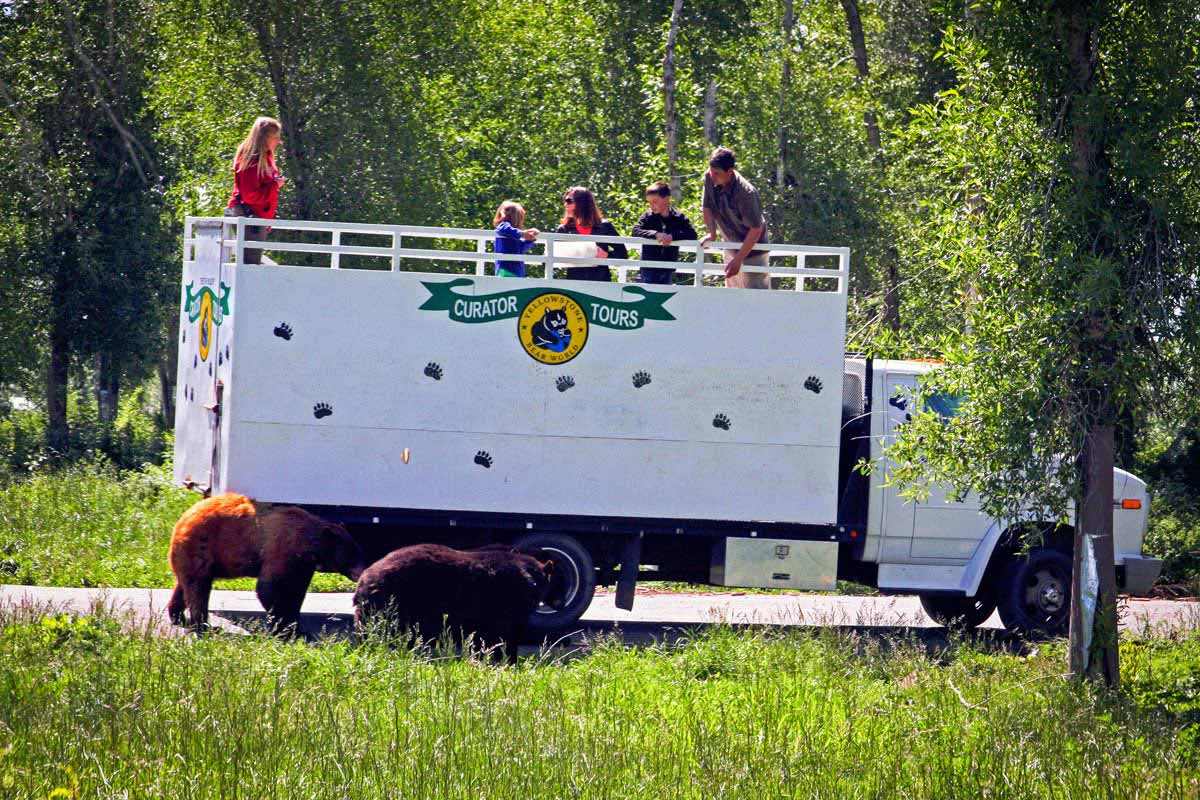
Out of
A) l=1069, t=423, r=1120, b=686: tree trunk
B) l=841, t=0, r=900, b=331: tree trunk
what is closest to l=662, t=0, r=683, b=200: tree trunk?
l=841, t=0, r=900, b=331: tree trunk

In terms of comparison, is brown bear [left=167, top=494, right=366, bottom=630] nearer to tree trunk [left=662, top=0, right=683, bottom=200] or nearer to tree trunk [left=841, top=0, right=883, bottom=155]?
tree trunk [left=662, top=0, right=683, bottom=200]

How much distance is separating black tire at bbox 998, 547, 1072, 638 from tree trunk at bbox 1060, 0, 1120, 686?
7.37 feet

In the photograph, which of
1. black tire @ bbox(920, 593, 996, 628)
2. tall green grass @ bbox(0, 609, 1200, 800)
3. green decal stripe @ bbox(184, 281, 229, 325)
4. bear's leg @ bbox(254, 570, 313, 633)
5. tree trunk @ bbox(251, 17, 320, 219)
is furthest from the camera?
tree trunk @ bbox(251, 17, 320, 219)

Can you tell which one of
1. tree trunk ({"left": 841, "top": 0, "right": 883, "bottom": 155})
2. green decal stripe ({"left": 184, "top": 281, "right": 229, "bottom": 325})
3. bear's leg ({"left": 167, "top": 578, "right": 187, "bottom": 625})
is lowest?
bear's leg ({"left": 167, "top": 578, "right": 187, "bottom": 625})

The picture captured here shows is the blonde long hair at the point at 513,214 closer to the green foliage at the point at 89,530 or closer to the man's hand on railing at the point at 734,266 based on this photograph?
the man's hand on railing at the point at 734,266

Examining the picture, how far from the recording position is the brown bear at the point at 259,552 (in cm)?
942

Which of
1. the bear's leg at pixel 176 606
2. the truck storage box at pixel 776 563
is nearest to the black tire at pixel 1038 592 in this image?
the truck storage box at pixel 776 563

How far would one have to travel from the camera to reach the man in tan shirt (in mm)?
10621

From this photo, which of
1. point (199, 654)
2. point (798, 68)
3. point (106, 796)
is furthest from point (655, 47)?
point (106, 796)

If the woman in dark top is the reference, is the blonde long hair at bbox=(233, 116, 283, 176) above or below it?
above

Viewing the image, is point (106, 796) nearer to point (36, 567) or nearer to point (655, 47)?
point (36, 567)

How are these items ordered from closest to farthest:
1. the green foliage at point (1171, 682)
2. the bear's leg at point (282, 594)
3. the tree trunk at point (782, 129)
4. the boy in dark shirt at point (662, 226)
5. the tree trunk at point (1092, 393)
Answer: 1. the green foliage at point (1171, 682)
2. the tree trunk at point (1092, 393)
3. the bear's leg at point (282, 594)
4. the boy in dark shirt at point (662, 226)
5. the tree trunk at point (782, 129)

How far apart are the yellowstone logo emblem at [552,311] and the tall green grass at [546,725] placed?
245 cm

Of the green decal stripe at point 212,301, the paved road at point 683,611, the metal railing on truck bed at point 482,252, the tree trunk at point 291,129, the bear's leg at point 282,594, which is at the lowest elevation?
the paved road at point 683,611
